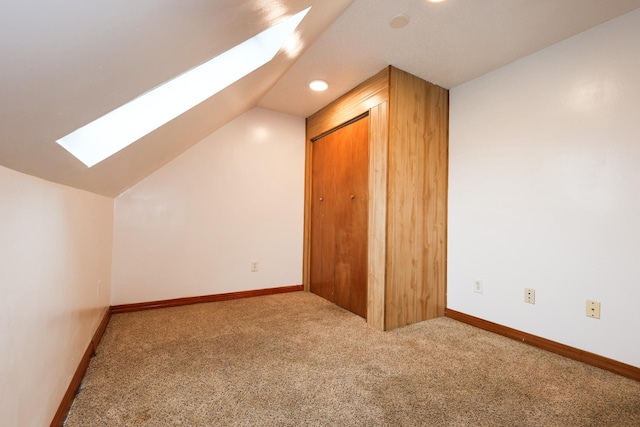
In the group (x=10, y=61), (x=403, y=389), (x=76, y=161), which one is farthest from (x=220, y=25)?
(x=403, y=389)

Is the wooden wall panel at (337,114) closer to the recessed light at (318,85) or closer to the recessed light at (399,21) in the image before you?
the recessed light at (318,85)

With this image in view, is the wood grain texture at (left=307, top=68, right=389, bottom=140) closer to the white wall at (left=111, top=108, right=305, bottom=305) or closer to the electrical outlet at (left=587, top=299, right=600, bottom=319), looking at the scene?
the white wall at (left=111, top=108, right=305, bottom=305)

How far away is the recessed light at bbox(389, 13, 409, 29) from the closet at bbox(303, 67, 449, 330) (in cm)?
47

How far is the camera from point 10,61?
1.45ft

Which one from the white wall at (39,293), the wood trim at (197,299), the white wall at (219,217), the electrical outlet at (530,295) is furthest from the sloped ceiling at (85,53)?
the electrical outlet at (530,295)

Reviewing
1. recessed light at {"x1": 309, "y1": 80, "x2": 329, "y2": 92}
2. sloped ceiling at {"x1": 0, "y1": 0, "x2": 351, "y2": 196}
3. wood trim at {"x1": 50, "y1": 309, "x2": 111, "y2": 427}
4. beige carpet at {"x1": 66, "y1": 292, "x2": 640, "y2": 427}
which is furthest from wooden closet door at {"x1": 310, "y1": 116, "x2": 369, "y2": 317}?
wood trim at {"x1": 50, "y1": 309, "x2": 111, "y2": 427}

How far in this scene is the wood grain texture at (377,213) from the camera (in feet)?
7.19

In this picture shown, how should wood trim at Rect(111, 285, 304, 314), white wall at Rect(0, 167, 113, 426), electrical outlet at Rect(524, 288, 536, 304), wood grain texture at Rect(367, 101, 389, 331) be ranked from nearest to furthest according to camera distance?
1. white wall at Rect(0, 167, 113, 426)
2. electrical outlet at Rect(524, 288, 536, 304)
3. wood grain texture at Rect(367, 101, 389, 331)
4. wood trim at Rect(111, 285, 304, 314)

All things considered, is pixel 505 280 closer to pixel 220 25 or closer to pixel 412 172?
pixel 412 172

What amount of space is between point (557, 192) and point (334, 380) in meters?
1.83

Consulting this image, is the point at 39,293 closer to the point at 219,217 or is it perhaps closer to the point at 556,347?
the point at 219,217

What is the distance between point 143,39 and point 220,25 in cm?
26

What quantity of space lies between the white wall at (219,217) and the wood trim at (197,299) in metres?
0.04

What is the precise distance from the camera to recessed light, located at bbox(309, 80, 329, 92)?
8.09 feet
